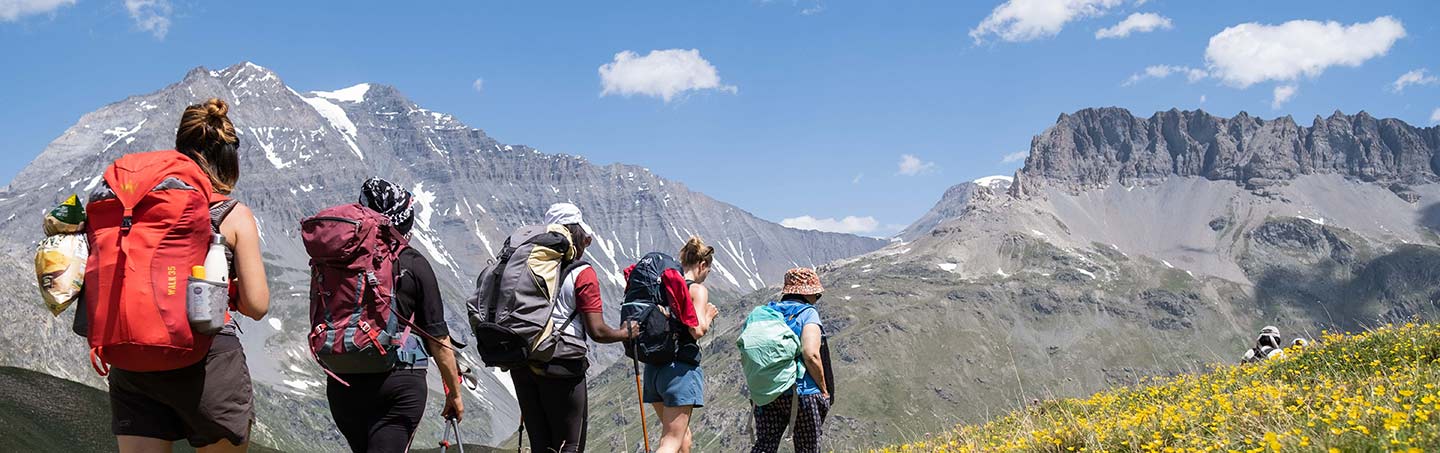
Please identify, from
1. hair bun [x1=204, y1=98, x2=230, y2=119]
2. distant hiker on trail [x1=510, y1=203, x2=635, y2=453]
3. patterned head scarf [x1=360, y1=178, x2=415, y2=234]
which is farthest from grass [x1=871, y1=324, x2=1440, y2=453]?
hair bun [x1=204, y1=98, x2=230, y2=119]

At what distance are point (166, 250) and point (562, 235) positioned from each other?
3620 millimetres

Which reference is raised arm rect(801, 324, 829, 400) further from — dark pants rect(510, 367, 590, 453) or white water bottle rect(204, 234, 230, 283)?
white water bottle rect(204, 234, 230, 283)

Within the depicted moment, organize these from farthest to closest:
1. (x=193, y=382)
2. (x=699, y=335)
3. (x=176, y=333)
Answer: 1. (x=699, y=335)
2. (x=193, y=382)
3. (x=176, y=333)

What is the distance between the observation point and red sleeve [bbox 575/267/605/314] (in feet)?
27.6

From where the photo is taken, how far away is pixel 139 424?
18.6 feet

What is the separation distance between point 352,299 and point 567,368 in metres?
2.02

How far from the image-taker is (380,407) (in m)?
7.29

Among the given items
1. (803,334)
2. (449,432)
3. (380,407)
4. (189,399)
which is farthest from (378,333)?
(803,334)

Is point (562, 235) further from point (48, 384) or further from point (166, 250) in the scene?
point (48, 384)

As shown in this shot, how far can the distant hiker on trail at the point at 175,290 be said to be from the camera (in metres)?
5.21

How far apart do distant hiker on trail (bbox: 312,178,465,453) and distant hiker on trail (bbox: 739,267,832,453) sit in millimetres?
3510

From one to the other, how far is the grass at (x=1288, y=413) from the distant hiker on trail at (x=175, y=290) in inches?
213

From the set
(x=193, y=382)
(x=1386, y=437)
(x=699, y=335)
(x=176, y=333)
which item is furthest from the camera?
(x=699, y=335)

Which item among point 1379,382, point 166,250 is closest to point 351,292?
point 166,250
